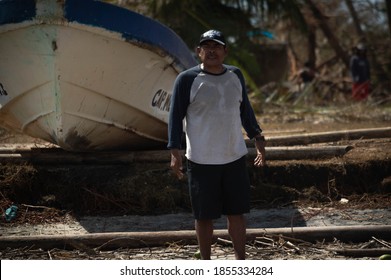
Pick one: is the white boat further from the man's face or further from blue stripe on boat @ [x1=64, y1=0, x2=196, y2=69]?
the man's face

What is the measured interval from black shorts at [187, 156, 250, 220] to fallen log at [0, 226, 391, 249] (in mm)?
796

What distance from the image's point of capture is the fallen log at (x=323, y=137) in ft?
28.1

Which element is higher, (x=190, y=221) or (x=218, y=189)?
(x=218, y=189)

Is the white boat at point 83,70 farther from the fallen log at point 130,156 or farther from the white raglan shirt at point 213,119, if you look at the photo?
the white raglan shirt at point 213,119

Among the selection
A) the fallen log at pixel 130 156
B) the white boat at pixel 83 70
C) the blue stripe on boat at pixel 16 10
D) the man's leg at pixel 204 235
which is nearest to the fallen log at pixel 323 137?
the fallen log at pixel 130 156

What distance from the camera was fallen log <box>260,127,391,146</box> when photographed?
8578 mm

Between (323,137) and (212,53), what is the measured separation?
4194mm

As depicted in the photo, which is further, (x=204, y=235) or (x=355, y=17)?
(x=355, y=17)

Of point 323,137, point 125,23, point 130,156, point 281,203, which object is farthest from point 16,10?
point 323,137

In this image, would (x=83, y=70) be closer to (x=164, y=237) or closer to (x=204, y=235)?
(x=164, y=237)

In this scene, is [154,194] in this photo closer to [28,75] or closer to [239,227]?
[28,75]

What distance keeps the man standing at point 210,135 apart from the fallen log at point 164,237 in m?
0.77

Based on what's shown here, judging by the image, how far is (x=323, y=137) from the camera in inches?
341

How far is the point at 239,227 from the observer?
16.1 ft
